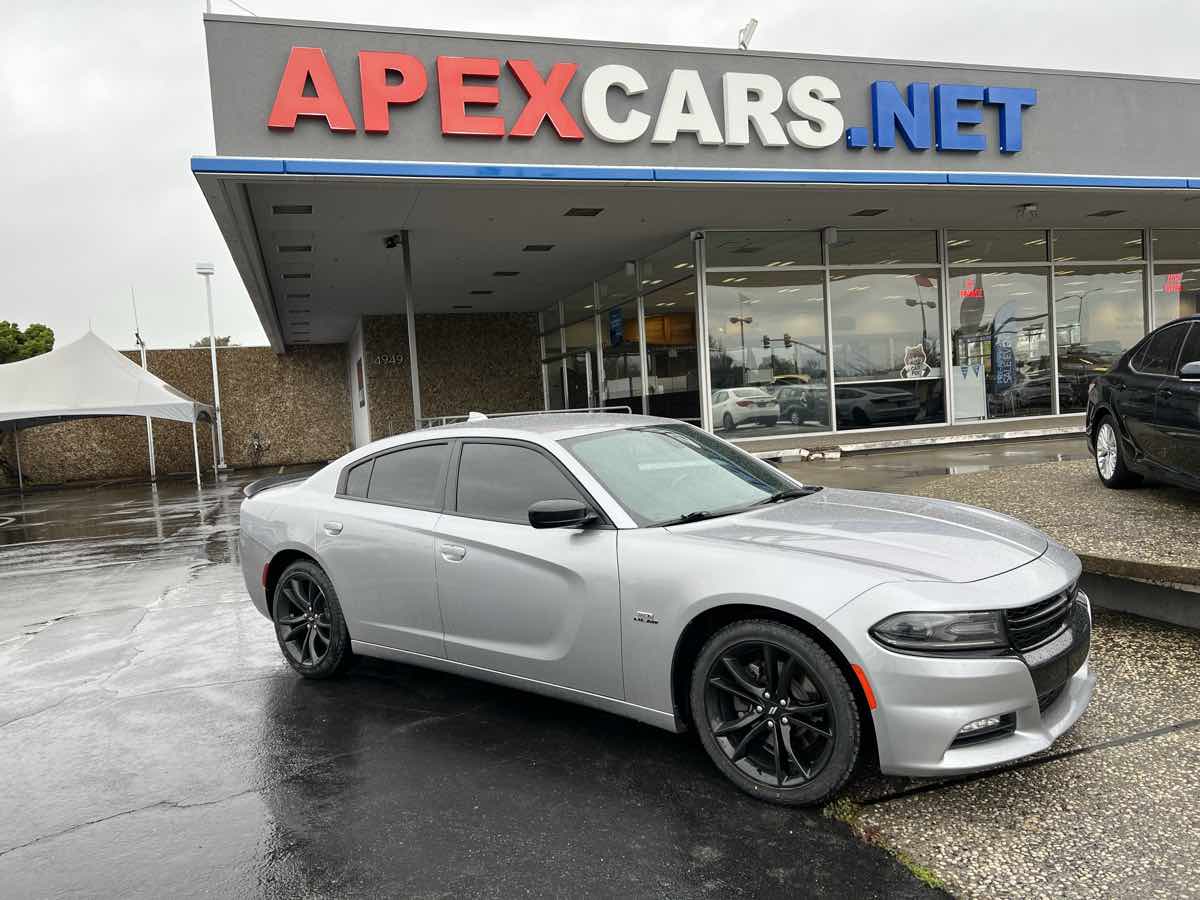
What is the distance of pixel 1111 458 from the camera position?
7527 millimetres

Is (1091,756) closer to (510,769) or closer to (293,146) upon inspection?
(510,769)

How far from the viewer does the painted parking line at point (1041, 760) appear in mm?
3221

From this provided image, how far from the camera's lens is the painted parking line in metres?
3.22

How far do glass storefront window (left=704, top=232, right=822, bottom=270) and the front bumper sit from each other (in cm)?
1276

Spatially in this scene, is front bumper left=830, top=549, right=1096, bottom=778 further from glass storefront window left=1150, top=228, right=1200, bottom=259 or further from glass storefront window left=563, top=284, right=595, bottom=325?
glass storefront window left=1150, top=228, right=1200, bottom=259

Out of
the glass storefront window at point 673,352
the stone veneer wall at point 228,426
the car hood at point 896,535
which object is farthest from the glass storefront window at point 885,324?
the stone veneer wall at point 228,426

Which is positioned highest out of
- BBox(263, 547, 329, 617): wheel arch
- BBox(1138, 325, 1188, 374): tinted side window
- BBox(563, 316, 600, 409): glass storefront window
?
BBox(563, 316, 600, 409): glass storefront window

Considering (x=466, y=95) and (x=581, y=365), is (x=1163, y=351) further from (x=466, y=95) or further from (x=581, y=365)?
(x=581, y=365)

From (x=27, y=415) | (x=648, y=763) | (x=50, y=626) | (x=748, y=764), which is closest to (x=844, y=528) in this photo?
(x=748, y=764)

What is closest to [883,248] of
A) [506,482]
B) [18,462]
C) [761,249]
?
[761,249]

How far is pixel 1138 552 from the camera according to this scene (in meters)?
5.21

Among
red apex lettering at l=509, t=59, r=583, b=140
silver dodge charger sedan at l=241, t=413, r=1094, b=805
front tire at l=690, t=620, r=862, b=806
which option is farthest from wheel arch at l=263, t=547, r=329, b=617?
red apex lettering at l=509, t=59, r=583, b=140

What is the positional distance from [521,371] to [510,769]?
22.6m

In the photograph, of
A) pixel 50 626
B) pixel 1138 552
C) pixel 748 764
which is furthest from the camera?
pixel 50 626
